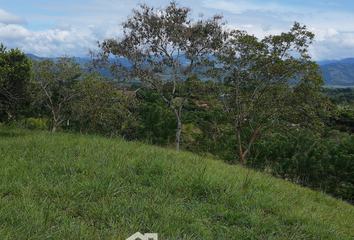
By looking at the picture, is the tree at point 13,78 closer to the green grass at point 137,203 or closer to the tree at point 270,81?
the green grass at point 137,203

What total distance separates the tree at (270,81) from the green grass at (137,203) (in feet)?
24.8

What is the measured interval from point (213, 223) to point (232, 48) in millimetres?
10542

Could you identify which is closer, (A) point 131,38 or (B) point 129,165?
(B) point 129,165

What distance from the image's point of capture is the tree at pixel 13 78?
7.88 meters

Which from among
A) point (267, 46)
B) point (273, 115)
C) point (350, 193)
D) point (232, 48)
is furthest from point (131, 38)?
point (350, 193)

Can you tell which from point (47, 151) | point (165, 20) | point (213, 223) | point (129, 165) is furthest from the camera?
point (165, 20)

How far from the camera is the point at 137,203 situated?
9.94 ft

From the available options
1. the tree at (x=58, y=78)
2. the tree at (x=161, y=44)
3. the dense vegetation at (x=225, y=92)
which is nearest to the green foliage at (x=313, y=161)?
the dense vegetation at (x=225, y=92)

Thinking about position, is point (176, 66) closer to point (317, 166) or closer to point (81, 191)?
point (317, 166)

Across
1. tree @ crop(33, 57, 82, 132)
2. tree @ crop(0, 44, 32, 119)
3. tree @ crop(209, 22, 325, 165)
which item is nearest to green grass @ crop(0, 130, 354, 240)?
tree @ crop(0, 44, 32, 119)

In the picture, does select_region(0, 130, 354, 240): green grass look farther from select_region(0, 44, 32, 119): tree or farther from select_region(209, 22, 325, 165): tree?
select_region(209, 22, 325, 165): tree

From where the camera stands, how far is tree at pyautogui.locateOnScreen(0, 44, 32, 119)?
7875 millimetres

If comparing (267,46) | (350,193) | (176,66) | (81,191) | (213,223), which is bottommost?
(350,193)

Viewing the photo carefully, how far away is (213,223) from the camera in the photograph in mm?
2955
